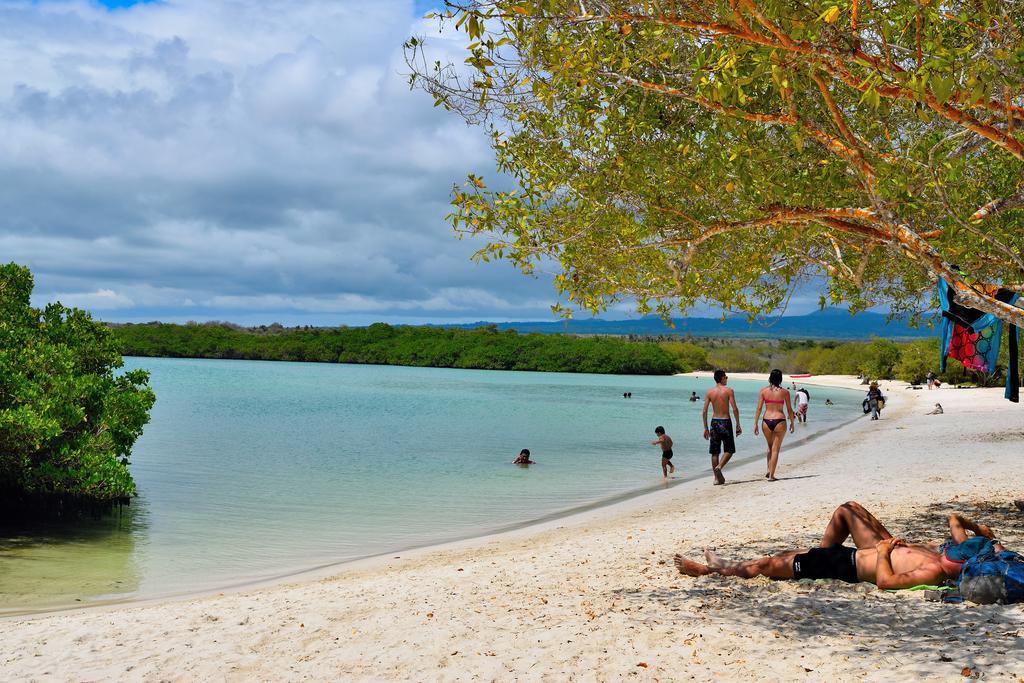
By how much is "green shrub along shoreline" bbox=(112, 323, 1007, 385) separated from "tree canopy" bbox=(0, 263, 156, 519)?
119 meters

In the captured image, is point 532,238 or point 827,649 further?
point 532,238

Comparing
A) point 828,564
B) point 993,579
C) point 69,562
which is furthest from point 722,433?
point 69,562

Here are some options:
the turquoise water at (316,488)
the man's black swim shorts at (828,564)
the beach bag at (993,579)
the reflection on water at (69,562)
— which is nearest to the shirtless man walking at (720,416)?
the turquoise water at (316,488)

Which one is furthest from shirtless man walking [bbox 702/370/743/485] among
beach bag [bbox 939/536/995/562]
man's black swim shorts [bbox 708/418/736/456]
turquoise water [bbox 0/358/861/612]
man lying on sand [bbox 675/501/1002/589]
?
beach bag [bbox 939/536/995/562]

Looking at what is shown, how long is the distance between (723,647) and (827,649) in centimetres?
76

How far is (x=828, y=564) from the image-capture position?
302 inches

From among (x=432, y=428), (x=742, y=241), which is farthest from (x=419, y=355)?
(x=742, y=241)

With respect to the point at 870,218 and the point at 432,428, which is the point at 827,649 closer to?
the point at 870,218

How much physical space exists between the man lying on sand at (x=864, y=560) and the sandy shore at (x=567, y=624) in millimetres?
135

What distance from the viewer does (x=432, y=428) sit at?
1672 inches

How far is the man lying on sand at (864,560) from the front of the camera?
7230 millimetres

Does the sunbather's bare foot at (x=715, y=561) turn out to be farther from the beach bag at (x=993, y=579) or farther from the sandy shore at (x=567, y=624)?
the beach bag at (x=993, y=579)

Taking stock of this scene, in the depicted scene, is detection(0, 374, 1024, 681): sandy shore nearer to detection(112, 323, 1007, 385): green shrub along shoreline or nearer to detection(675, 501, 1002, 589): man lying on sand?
detection(675, 501, 1002, 589): man lying on sand

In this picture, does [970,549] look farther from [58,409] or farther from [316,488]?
[316,488]
